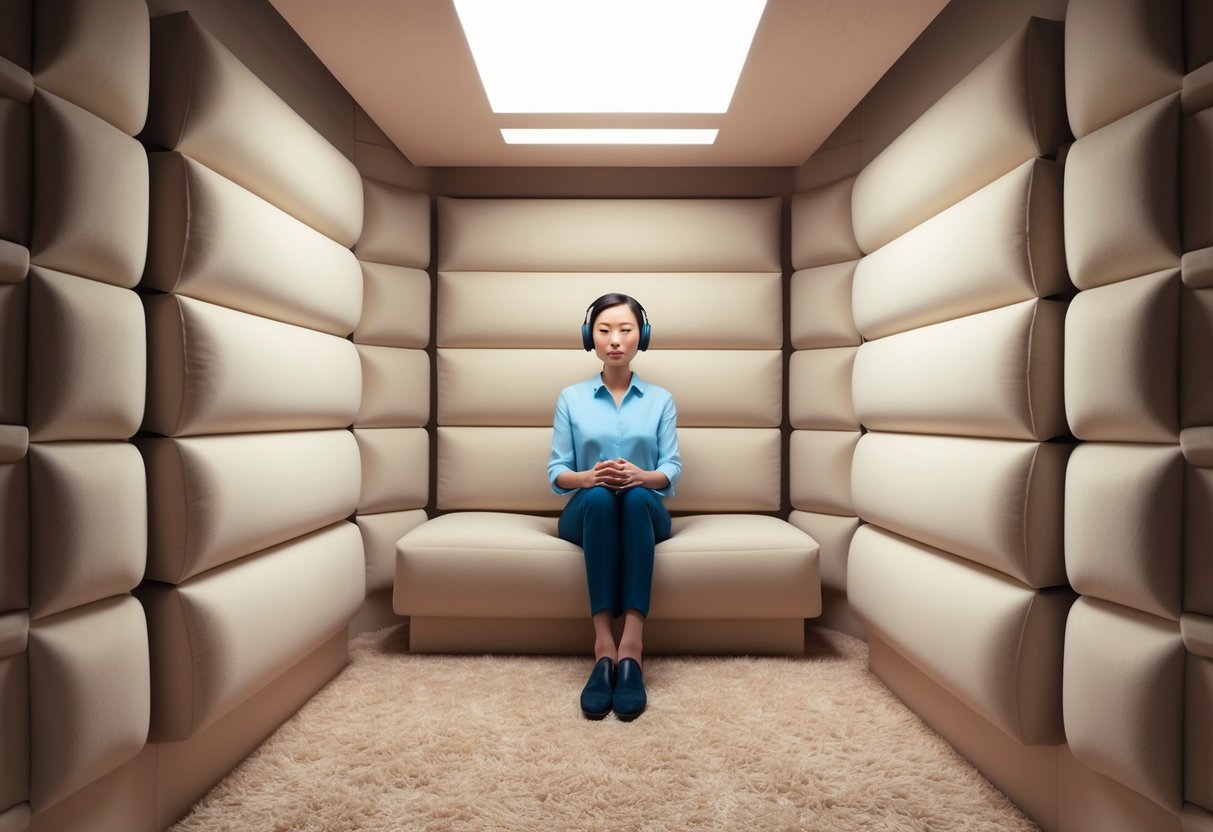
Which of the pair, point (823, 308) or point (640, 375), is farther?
point (640, 375)

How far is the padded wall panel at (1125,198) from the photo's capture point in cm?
97

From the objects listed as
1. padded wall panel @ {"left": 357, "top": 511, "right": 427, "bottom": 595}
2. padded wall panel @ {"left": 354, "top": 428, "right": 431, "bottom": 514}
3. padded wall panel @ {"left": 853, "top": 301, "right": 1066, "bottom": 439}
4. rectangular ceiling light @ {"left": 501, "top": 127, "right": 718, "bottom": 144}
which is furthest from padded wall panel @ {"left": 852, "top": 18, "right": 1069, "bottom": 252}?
padded wall panel @ {"left": 357, "top": 511, "right": 427, "bottom": 595}

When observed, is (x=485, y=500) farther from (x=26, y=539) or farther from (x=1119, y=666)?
(x=1119, y=666)

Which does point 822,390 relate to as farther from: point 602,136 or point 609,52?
point 609,52

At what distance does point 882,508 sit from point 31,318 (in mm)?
1904

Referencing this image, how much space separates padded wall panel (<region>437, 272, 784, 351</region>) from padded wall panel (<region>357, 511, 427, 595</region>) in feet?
2.44

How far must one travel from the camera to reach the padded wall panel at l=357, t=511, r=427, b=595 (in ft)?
7.59

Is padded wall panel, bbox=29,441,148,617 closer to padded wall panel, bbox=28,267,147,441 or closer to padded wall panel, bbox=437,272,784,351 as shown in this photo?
padded wall panel, bbox=28,267,147,441

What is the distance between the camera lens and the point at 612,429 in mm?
2332

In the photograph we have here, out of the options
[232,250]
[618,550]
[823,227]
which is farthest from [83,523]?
[823,227]

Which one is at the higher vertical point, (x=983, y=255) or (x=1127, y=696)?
(x=983, y=255)

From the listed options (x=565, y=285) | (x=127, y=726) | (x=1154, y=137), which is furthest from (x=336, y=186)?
(x=1154, y=137)

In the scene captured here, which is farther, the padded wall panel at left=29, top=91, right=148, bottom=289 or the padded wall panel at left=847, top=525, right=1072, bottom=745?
the padded wall panel at left=847, top=525, right=1072, bottom=745

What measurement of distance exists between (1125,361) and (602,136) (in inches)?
71.1
